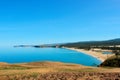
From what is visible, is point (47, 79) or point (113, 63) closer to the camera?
point (47, 79)

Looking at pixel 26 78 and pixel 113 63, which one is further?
pixel 113 63

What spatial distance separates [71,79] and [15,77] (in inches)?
191

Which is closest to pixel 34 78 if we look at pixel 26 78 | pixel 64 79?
pixel 26 78

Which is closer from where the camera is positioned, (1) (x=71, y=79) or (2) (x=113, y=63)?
(1) (x=71, y=79)

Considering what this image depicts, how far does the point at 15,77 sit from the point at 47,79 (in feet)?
9.28

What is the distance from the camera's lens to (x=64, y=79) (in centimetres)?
2359

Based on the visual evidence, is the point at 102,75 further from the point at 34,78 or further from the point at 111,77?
the point at 34,78

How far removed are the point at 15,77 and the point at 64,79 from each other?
14.0 ft

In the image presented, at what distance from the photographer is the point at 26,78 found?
78.4ft

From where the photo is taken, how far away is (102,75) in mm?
25000

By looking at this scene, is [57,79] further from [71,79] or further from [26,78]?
[26,78]

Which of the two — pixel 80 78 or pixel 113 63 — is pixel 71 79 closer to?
pixel 80 78

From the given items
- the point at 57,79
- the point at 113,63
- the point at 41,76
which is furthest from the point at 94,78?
the point at 113,63

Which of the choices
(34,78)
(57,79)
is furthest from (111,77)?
(34,78)
